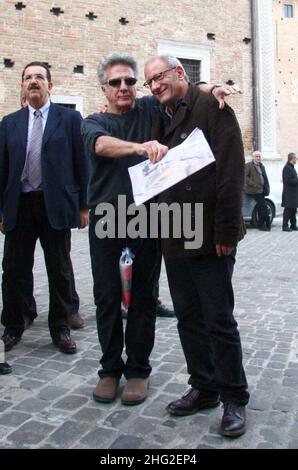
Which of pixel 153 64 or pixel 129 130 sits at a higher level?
pixel 153 64

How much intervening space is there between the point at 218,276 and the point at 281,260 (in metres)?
A: 6.37

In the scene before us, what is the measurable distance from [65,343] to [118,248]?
4.27 ft

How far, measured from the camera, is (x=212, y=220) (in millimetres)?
2818

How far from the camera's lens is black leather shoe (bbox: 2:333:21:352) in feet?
14.1

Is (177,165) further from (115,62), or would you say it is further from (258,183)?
(258,183)

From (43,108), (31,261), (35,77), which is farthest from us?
(31,261)

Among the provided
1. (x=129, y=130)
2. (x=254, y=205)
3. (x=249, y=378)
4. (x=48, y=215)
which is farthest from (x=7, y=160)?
(x=254, y=205)

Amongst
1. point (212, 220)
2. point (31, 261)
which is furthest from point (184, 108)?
point (31, 261)

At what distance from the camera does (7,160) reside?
4266mm

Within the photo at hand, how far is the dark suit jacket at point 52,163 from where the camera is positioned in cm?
416

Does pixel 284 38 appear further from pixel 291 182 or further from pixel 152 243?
pixel 152 243

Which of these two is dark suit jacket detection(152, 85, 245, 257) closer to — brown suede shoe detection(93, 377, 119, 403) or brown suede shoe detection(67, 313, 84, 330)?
brown suede shoe detection(93, 377, 119, 403)

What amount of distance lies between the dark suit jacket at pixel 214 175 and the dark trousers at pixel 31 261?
162 centimetres

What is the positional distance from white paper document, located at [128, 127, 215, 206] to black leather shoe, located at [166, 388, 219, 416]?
116 cm
